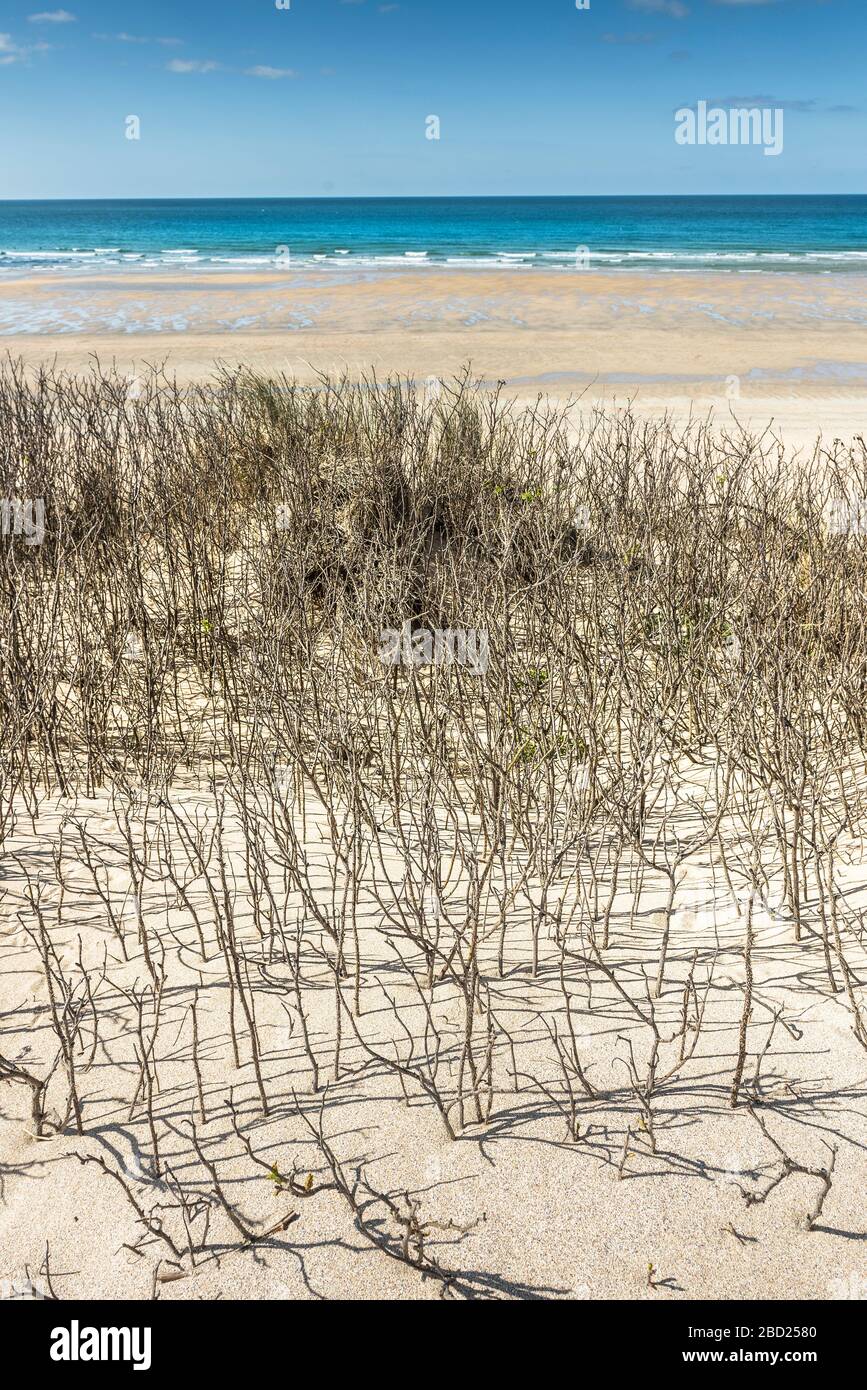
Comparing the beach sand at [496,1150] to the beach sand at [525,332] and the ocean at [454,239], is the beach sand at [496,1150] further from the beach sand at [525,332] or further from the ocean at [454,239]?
the ocean at [454,239]

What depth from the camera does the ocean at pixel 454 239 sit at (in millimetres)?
35625

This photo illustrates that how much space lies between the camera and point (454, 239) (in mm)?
52719

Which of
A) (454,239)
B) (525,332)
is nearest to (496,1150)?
(525,332)

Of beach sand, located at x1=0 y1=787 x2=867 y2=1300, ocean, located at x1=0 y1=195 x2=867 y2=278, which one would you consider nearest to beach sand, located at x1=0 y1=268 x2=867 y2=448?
beach sand, located at x1=0 y1=787 x2=867 y2=1300

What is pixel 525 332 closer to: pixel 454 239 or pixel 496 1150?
pixel 496 1150

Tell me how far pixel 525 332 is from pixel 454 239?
3865cm

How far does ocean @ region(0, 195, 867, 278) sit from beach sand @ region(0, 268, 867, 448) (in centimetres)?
653

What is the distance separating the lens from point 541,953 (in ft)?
8.91

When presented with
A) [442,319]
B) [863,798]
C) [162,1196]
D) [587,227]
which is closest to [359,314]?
[442,319]

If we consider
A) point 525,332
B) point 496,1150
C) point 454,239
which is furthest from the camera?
point 454,239

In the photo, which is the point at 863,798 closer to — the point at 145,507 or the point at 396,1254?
the point at 396,1254

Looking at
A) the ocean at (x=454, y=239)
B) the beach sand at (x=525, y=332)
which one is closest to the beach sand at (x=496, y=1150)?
the beach sand at (x=525, y=332)
